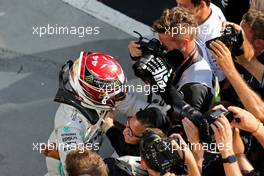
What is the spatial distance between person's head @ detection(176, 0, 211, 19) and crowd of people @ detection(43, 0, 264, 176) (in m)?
0.01

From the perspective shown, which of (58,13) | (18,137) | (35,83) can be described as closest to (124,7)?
(58,13)

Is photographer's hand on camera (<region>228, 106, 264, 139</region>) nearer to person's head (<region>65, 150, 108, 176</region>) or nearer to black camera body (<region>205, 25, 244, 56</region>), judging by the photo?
black camera body (<region>205, 25, 244, 56</region>)

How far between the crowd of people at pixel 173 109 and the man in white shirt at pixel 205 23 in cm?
2

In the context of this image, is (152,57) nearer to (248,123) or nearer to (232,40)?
(232,40)

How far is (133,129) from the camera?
4.89 metres

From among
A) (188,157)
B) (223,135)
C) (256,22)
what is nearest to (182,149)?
(188,157)

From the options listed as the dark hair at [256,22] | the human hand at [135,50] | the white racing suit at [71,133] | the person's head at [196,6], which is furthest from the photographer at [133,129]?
the person's head at [196,6]

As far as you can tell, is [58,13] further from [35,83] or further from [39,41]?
[35,83]

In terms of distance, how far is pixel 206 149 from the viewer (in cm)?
474

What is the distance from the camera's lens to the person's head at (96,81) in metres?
4.76

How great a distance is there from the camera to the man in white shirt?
564cm

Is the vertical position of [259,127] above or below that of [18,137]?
above

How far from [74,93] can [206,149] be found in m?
1.05

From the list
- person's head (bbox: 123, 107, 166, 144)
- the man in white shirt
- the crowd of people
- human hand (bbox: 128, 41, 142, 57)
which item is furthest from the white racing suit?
the man in white shirt
